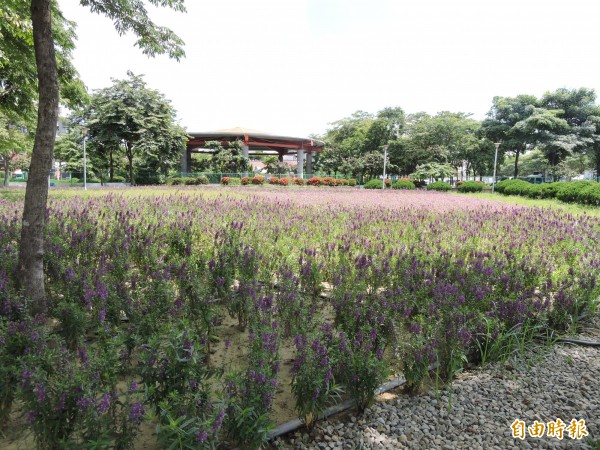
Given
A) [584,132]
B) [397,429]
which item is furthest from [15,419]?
[584,132]

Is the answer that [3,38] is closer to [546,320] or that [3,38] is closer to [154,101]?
[546,320]

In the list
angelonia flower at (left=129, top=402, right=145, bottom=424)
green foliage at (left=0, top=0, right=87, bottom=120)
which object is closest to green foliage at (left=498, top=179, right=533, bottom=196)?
green foliage at (left=0, top=0, right=87, bottom=120)

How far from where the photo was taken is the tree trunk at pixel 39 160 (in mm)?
3258

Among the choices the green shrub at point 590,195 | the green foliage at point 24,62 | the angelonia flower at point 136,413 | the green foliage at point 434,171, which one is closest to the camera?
the angelonia flower at point 136,413

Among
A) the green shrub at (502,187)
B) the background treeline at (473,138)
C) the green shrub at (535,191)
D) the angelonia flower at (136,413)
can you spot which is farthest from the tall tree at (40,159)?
the background treeline at (473,138)

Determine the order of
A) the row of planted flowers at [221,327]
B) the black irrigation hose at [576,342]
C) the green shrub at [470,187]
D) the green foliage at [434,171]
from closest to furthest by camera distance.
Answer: the row of planted flowers at [221,327], the black irrigation hose at [576,342], the green shrub at [470,187], the green foliage at [434,171]

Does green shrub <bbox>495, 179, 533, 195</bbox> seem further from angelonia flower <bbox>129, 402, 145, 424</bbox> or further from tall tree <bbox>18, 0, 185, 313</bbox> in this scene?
angelonia flower <bbox>129, 402, 145, 424</bbox>

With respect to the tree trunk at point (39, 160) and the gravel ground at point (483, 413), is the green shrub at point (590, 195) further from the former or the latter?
the tree trunk at point (39, 160)

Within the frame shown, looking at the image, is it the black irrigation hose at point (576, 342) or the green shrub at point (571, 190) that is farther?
the green shrub at point (571, 190)

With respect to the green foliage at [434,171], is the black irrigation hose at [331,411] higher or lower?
→ lower

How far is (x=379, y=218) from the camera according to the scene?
998cm

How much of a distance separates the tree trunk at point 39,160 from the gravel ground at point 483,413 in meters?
2.64

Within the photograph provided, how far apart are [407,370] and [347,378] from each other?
57 cm

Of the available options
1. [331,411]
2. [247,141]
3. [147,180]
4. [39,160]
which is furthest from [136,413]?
[247,141]
